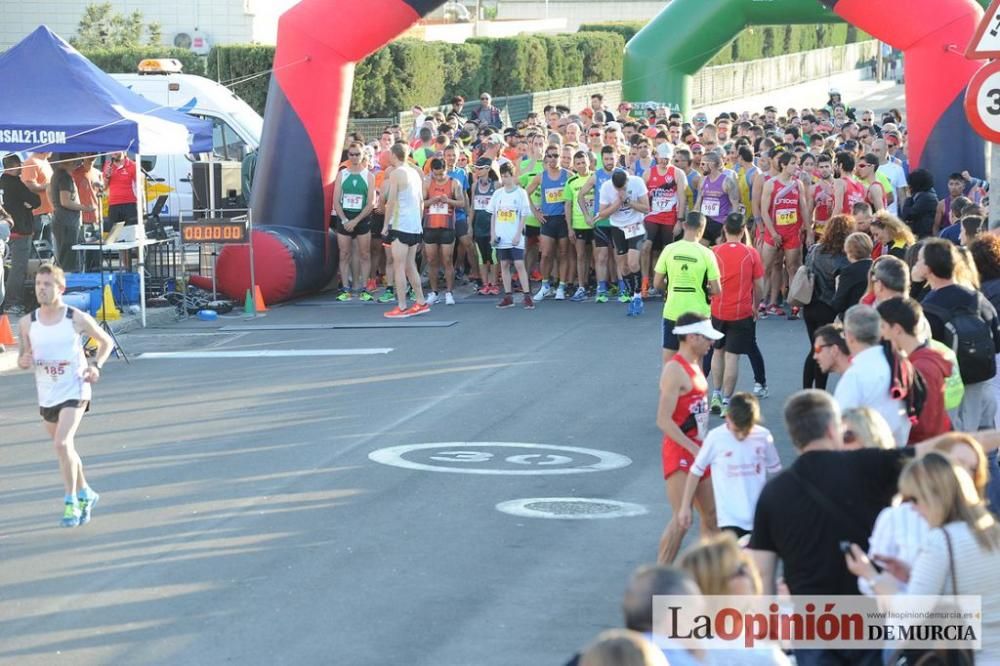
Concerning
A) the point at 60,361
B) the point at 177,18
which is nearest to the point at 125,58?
the point at 177,18

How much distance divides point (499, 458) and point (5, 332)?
22.9ft

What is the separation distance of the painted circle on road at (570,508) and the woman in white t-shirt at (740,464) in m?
2.43

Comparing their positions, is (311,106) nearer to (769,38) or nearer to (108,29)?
(108,29)

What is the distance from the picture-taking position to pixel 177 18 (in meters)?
51.0

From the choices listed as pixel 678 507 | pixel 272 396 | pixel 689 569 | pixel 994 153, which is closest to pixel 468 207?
pixel 272 396

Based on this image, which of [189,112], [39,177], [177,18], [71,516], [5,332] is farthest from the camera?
[177,18]

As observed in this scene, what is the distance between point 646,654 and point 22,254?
15.3 meters

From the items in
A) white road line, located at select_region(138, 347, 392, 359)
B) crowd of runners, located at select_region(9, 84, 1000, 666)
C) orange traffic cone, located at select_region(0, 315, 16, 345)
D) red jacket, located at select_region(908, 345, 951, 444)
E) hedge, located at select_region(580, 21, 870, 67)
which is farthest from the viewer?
hedge, located at select_region(580, 21, 870, 67)

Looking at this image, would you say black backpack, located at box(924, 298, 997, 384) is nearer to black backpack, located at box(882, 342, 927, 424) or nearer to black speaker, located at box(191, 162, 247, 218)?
black backpack, located at box(882, 342, 927, 424)

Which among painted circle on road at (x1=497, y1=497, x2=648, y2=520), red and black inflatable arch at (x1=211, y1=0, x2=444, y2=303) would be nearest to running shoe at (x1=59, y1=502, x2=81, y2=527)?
painted circle on road at (x1=497, y1=497, x2=648, y2=520)

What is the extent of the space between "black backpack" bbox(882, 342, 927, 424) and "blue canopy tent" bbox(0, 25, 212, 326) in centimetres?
1054

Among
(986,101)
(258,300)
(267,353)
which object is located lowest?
(267,353)

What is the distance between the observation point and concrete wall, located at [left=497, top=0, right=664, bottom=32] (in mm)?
78875

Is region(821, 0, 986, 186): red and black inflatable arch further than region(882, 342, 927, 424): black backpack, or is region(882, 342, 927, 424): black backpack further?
region(821, 0, 986, 186): red and black inflatable arch
